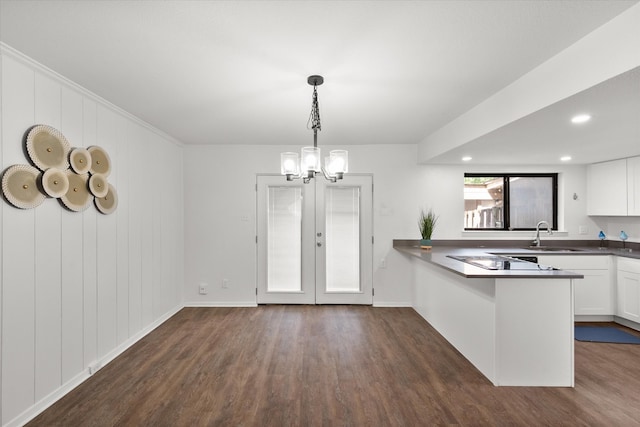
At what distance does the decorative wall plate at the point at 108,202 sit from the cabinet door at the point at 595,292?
5.28 meters

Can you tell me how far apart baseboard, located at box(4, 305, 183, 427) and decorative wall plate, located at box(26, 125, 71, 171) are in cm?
163

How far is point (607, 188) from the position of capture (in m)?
4.54

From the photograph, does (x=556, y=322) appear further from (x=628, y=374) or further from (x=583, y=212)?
(x=583, y=212)

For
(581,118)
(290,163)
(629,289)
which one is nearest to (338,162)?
(290,163)

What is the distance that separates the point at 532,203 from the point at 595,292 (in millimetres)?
1487

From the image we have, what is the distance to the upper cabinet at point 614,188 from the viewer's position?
414 centimetres

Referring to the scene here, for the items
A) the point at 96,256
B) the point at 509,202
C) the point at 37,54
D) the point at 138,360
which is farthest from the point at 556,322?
the point at 37,54

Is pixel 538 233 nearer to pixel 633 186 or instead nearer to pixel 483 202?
pixel 483 202

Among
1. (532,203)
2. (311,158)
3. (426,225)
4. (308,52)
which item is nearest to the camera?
(308,52)

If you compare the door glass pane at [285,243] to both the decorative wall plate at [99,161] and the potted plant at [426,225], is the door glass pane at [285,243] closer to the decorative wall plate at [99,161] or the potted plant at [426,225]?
the potted plant at [426,225]

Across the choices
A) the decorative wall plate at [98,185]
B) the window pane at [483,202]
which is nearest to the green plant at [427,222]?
the window pane at [483,202]

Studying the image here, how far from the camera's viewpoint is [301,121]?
12.0 ft

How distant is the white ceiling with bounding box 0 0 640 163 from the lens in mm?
1694

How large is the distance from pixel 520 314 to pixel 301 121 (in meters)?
2.76
